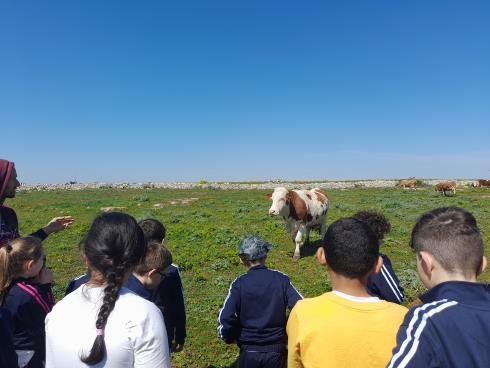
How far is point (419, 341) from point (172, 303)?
305 centimetres

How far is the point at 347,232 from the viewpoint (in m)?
2.42

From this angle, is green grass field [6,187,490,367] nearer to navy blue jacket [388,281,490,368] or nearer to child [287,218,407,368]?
child [287,218,407,368]

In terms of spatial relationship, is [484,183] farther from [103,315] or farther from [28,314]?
[103,315]

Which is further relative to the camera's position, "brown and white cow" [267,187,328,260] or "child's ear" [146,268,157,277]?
"brown and white cow" [267,187,328,260]

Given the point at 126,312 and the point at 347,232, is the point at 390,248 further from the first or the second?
the point at 126,312

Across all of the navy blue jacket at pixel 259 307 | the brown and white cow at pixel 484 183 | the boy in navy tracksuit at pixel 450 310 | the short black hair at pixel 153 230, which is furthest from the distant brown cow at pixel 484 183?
the boy in navy tracksuit at pixel 450 310

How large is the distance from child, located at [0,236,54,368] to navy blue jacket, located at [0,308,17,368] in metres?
1.02

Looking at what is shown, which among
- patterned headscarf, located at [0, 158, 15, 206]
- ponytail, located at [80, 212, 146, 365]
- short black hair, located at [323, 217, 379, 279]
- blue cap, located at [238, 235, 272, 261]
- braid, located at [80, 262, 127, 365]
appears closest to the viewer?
braid, located at [80, 262, 127, 365]

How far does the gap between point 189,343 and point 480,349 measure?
201 inches

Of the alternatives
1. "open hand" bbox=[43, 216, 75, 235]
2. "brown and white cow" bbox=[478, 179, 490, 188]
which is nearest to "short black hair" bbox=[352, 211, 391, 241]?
"open hand" bbox=[43, 216, 75, 235]

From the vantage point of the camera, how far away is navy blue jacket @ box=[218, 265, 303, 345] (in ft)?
11.8

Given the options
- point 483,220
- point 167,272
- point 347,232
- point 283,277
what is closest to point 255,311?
point 283,277

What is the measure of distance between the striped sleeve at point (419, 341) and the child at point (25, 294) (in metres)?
2.90

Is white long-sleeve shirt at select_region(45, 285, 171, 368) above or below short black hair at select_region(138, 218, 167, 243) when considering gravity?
below
